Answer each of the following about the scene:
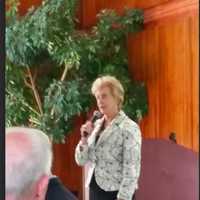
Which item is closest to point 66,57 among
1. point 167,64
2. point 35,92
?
point 35,92

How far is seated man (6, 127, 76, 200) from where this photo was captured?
2.81ft

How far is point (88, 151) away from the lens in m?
2.29

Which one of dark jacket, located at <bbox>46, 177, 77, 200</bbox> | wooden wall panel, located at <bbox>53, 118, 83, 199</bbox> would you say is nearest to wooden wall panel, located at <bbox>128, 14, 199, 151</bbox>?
wooden wall panel, located at <bbox>53, 118, 83, 199</bbox>

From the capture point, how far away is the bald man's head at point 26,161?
2.80 ft

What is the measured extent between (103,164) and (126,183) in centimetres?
15

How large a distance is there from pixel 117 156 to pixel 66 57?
1696mm

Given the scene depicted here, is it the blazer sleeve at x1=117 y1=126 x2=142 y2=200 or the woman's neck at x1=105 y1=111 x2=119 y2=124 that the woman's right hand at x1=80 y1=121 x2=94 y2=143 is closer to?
the woman's neck at x1=105 y1=111 x2=119 y2=124

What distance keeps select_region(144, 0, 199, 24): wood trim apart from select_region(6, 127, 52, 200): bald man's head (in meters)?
2.51

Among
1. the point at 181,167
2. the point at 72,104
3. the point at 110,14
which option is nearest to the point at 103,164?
the point at 181,167

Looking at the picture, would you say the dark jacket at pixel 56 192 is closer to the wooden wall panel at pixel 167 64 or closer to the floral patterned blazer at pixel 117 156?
the floral patterned blazer at pixel 117 156

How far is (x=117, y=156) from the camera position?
2.18m

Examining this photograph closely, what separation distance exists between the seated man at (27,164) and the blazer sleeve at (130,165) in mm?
1153

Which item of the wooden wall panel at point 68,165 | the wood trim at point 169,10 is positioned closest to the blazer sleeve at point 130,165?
the wood trim at point 169,10

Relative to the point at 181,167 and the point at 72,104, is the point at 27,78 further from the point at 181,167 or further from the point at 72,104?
the point at 181,167
